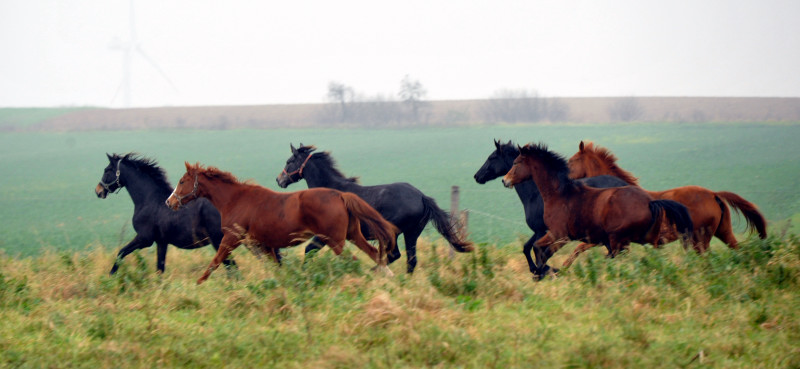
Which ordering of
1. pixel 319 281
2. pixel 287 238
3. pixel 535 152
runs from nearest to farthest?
pixel 319 281
pixel 287 238
pixel 535 152

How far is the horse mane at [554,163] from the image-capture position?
8133mm

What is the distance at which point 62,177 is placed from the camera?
28656mm

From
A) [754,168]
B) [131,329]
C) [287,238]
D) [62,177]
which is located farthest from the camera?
[62,177]

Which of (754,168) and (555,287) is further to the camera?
(754,168)

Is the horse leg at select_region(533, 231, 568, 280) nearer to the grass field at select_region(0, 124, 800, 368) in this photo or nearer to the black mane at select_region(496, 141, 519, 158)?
the grass field at select_region(0, 124, 800, 368)

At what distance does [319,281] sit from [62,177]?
85.8 ft

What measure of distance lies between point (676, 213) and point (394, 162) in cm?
2199

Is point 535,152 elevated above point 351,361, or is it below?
above

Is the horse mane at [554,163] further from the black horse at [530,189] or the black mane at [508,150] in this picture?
the black mane at [508,150]

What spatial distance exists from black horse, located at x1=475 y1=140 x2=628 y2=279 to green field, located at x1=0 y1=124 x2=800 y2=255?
3292 millimetres

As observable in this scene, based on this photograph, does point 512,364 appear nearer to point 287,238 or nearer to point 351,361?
point 351,361

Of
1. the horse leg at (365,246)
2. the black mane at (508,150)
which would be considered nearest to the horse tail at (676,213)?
the black mane at (508,150)

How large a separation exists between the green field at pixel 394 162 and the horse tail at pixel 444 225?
3882mm

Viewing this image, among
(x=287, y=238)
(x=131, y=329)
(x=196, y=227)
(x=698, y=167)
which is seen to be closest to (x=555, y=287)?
(x=287, y=238)
